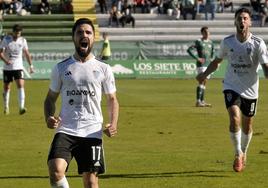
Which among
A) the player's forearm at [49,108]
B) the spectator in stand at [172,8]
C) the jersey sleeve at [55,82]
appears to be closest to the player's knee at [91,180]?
the player's forearm at [49,108]

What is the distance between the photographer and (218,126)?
2195 centimetres

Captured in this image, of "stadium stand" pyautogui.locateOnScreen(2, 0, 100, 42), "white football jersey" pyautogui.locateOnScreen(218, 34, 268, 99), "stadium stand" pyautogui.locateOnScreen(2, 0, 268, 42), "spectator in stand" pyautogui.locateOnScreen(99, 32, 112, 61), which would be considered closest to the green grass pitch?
"white football jersey" pyautogui.locateOnScreen(218, 34, 268, 99)

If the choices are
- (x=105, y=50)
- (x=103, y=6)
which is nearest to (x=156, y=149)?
(x=105, y=50)

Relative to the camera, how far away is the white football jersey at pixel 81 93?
984cm

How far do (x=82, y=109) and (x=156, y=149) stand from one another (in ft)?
25.1

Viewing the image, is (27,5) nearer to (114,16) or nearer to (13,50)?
(114,16)

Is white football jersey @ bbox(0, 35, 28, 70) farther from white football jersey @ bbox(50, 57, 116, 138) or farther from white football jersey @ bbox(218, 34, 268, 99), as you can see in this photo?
white football jersey @ bbox(50, 57, 116, 138)

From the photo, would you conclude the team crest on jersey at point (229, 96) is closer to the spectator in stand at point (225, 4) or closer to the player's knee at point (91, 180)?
the player's knee at point (91, 180)

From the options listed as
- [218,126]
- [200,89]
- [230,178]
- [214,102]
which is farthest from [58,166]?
[214,102]

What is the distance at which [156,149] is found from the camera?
685 inches

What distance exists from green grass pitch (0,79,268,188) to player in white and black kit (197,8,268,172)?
27.8 inches

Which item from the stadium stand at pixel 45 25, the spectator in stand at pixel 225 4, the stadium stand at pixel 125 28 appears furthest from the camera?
the spectator in stand at pixel 225 4

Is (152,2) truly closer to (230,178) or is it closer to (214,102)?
(214,102)

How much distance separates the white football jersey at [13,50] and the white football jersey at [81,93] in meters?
16.0
